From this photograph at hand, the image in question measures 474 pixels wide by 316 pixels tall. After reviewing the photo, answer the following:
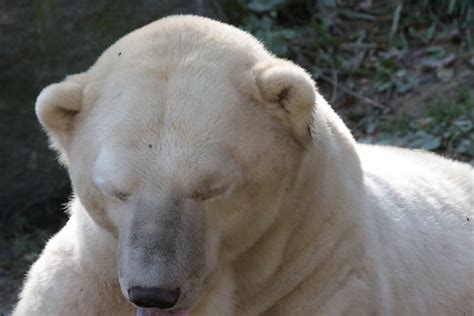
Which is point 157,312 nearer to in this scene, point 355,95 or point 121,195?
point 121,195

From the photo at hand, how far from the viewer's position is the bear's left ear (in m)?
3.68

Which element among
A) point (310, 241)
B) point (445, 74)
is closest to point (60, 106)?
point (310, 241)

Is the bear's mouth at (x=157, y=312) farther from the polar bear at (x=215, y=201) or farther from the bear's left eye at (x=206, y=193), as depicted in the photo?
the bear's left eye at (x=206, y=193)

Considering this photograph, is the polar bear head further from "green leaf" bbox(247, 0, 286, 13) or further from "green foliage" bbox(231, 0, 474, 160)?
"green leaf" bbox(247, 0, 286, 13)

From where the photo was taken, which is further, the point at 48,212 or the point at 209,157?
the point at 48,212

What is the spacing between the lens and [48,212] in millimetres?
6828

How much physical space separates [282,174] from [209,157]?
370 millimetres

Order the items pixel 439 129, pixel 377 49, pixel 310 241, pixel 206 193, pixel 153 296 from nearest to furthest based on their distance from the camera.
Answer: pixel 153 296 → pixel 206 193 → pixel 310 241 → pixel 439 129 → pixel 377 49

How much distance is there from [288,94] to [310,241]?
0.63 m

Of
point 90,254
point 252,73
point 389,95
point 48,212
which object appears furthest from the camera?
point 389,95

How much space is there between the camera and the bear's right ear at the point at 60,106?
12.4ft

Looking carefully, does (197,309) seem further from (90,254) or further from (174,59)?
(174,59)

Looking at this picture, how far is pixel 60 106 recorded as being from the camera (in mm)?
3775

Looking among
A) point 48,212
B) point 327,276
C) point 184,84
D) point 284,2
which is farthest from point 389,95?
point 184,84
